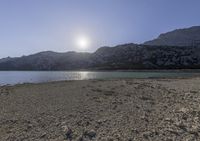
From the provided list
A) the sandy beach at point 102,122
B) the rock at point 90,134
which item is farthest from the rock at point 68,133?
the rock at point 90,134

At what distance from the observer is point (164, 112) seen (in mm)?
17141

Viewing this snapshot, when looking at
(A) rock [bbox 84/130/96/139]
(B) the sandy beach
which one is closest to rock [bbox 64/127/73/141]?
(B) the sandy beach

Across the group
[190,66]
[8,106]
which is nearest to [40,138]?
[8,106]

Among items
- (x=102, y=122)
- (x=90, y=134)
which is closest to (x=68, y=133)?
(x=90, y=134)

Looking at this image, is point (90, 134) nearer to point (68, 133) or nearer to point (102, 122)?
point (68, 133)

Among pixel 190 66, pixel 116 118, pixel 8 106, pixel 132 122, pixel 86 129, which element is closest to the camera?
pixel 86 129

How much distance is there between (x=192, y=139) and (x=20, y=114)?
1181 centimetres

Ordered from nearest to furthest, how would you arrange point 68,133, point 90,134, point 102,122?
point 90,134
point 68,133
point 102,122

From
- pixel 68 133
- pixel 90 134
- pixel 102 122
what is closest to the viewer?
pixel 90 134

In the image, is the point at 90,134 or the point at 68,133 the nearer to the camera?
the point at 90,134

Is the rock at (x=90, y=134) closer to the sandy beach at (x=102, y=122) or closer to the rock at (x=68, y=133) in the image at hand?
the sandy beach at (x=102, y=122)

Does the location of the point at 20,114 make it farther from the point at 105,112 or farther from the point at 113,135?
the point at 113,135

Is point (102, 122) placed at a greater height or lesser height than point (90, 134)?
greater

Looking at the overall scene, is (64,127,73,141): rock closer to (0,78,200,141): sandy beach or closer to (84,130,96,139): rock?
(0,78,200,141): sandy beach
